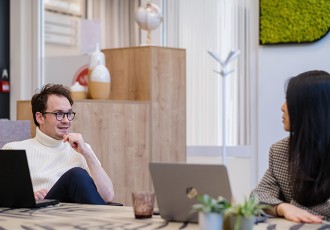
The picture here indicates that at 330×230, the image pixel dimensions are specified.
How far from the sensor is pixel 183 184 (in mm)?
2135

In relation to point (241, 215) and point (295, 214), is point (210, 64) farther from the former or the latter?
point (241, 215)

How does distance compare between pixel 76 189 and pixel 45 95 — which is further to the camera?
pixel 45 95

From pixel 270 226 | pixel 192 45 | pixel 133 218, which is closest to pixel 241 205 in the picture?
pixel 270 226

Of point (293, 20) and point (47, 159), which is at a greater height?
point (293, 20)

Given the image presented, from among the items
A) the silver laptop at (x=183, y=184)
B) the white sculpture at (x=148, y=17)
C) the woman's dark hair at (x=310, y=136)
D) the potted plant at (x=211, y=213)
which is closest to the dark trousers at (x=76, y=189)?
the silver laptop at (x=183, y=184)

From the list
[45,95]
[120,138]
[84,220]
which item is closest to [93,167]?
[45,95]

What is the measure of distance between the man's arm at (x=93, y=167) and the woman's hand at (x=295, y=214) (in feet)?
3.63

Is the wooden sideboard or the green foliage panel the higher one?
the green foliage panel

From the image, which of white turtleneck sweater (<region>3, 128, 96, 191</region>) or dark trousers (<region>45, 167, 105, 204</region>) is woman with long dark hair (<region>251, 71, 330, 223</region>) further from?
white turtleneck sweater (<region>3, 128, 96, 191</region>)

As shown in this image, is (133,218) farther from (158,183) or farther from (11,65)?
(11,65)

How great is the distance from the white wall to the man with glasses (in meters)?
2.60

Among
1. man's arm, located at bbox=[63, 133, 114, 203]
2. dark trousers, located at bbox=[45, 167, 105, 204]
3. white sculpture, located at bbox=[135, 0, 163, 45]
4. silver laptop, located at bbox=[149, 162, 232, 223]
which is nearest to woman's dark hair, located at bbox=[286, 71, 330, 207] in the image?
silver laptop, located at bbox=[149, 162, 232, 223]

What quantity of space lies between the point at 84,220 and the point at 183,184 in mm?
381

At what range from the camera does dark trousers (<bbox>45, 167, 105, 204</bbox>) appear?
298 centimetres
